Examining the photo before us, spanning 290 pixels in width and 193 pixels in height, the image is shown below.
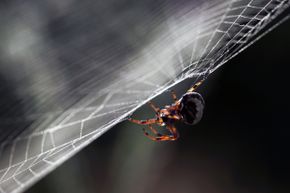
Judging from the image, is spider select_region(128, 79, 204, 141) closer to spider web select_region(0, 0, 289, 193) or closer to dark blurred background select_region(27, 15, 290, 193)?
spider web select_region(0, 0, 289, 193)

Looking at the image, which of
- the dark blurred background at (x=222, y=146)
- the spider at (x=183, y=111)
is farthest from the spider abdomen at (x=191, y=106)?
the dark blurred background at (x=222, y=146)

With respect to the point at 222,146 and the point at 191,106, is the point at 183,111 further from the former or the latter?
the point at 222,146

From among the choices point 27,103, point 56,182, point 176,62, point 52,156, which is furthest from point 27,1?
point 56,182

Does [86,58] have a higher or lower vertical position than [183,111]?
higher

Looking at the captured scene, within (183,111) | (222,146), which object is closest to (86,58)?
(183,111)

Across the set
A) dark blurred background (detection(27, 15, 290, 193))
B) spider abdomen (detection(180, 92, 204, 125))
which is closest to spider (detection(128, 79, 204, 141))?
spider abdomen (detection(180, 92, 204, 125))

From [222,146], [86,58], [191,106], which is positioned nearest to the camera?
[86,58]

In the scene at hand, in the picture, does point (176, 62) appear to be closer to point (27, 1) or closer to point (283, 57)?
point (27, 1)
